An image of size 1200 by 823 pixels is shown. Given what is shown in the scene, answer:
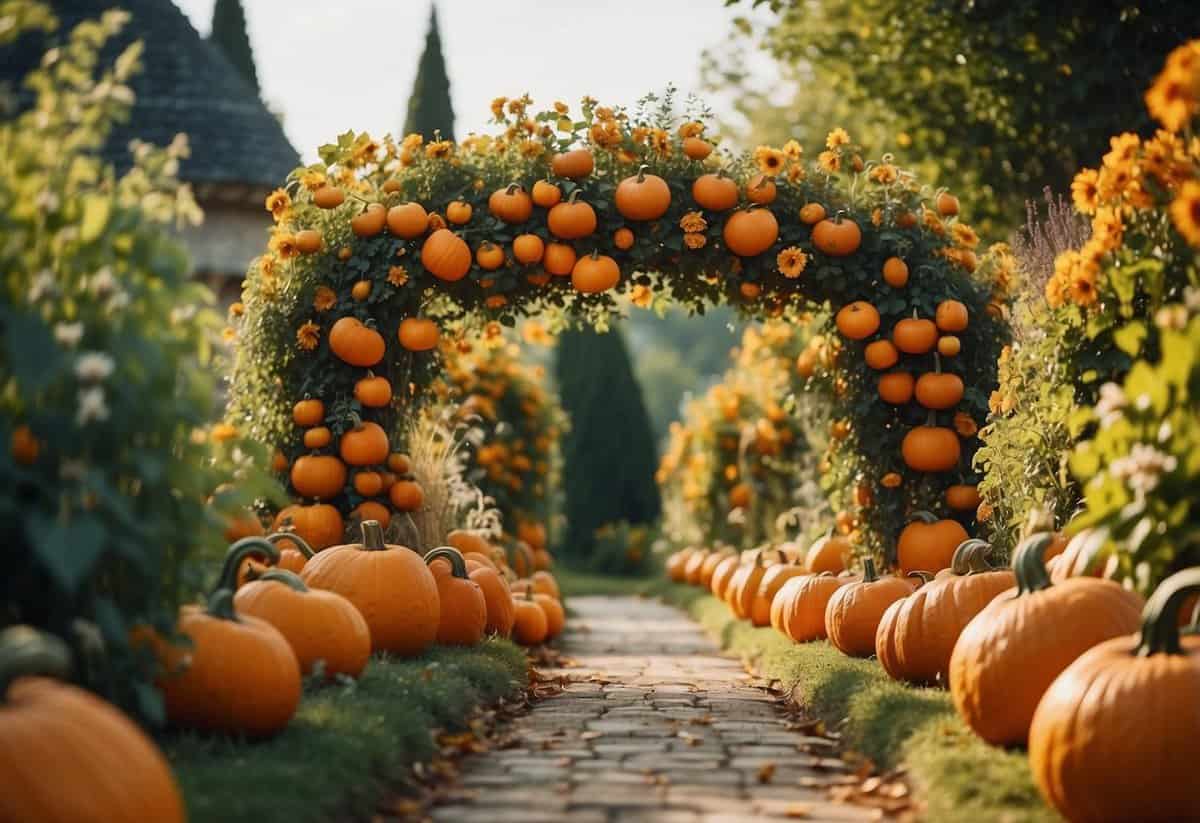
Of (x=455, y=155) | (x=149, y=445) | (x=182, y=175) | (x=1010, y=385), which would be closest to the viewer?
(x=149, y=445)

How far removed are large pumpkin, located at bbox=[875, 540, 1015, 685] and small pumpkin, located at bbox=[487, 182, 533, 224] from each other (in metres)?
3.23

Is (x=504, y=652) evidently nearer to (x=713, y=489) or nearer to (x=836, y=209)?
(x=836, y=209)

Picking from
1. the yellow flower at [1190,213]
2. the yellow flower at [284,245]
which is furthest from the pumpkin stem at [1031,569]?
the yellow flower at [284,245]

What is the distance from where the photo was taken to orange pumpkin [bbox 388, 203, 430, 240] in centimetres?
759

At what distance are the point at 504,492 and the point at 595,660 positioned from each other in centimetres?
502

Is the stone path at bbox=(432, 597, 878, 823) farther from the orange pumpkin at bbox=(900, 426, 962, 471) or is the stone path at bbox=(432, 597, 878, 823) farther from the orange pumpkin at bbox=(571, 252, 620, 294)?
the orange pumpkin at bbox=(571, 252, 620, 294)

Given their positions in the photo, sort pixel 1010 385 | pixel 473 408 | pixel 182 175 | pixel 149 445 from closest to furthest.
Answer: pixel 149 445 → pixel 1010 385 → pixel 473 408 → pixel 182 175

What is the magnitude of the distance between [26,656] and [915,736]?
8.58 ft

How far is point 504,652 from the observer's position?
6.91m

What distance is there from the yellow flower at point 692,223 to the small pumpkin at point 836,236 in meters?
0.64

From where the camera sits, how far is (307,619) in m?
4.88

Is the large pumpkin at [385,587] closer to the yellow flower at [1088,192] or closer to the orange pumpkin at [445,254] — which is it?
the orange pumpkin at [445,254]

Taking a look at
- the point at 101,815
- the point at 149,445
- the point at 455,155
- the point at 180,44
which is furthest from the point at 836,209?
the point at 180,44

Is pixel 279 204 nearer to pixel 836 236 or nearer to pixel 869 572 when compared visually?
pixel 836 236
